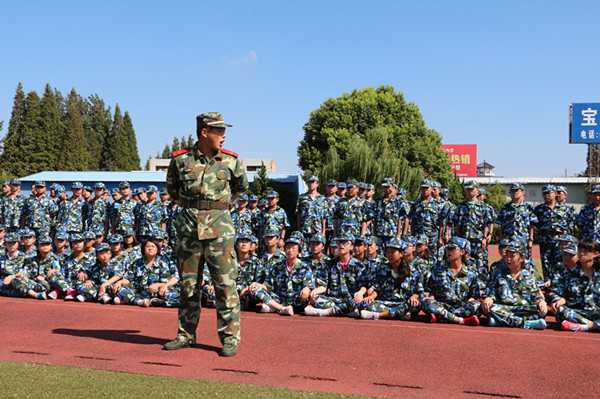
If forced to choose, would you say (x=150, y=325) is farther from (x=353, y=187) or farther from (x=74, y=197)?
(x=74, y=197)

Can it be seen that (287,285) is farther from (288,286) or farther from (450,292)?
(450,292)

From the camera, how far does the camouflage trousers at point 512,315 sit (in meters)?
5.75

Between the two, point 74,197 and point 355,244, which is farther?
point 74,197

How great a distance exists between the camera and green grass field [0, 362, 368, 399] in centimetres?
339

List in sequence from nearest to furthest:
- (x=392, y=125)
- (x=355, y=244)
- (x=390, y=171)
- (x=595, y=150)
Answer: (x=355, y=244) < (x=390, y=171) < (x=392, y=125) < (x=595, y=150)

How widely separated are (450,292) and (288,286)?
83.7 inches

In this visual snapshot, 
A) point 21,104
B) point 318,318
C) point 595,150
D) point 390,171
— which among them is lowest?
point 318,318

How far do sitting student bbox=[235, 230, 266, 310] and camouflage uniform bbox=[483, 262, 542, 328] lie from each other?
9.94 feet

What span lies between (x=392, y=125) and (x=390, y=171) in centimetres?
790

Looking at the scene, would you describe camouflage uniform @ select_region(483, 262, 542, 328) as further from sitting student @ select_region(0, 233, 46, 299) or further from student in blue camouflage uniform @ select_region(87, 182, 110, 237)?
student in blue camouflage uniform @ select_region(87, 182, 110, 237)

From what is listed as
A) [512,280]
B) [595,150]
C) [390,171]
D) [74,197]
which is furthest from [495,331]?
[595,150]

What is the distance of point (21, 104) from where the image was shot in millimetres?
45562

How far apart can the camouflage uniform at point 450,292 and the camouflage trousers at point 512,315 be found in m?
0.22

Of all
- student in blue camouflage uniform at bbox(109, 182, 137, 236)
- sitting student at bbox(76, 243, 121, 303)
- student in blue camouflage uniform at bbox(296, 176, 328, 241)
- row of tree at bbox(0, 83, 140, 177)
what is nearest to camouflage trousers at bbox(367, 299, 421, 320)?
student in blue camouflage uniform at bbox(296, 176, 328, 241)
